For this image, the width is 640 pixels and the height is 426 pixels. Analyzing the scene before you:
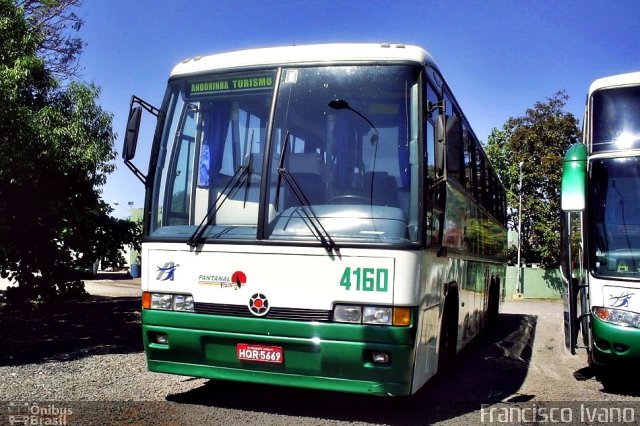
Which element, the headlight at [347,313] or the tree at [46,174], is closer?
the headlight at [347,313]

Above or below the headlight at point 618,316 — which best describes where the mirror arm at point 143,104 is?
above

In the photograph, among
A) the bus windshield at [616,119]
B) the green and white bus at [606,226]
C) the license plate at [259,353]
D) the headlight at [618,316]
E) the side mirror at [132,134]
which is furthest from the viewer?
the bus windshield at [616,119]

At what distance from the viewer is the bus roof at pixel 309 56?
19.4 ft

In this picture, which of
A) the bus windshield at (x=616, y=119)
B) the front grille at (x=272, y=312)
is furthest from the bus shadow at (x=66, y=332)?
the bus windshield at (x=616, y=119)

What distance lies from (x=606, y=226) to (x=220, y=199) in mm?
4578

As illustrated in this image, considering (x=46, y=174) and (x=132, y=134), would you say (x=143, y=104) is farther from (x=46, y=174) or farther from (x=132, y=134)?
(x=46, y=174)

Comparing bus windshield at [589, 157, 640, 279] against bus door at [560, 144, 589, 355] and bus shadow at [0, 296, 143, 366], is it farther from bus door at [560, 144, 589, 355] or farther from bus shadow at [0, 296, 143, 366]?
bus shadow at [0, 296, 143, 366]

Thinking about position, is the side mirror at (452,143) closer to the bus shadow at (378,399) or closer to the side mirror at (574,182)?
the side mirror at (574,182)

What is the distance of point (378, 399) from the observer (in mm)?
6559

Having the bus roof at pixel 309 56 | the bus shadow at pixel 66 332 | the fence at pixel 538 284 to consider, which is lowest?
the fence at pixel 538 284

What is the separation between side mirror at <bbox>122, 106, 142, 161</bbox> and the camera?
20.5 feet

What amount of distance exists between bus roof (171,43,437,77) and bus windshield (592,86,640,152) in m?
2.70

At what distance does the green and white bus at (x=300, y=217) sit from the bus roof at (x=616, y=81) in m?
2.81

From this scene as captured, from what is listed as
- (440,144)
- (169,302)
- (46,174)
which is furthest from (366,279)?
(46,174)
